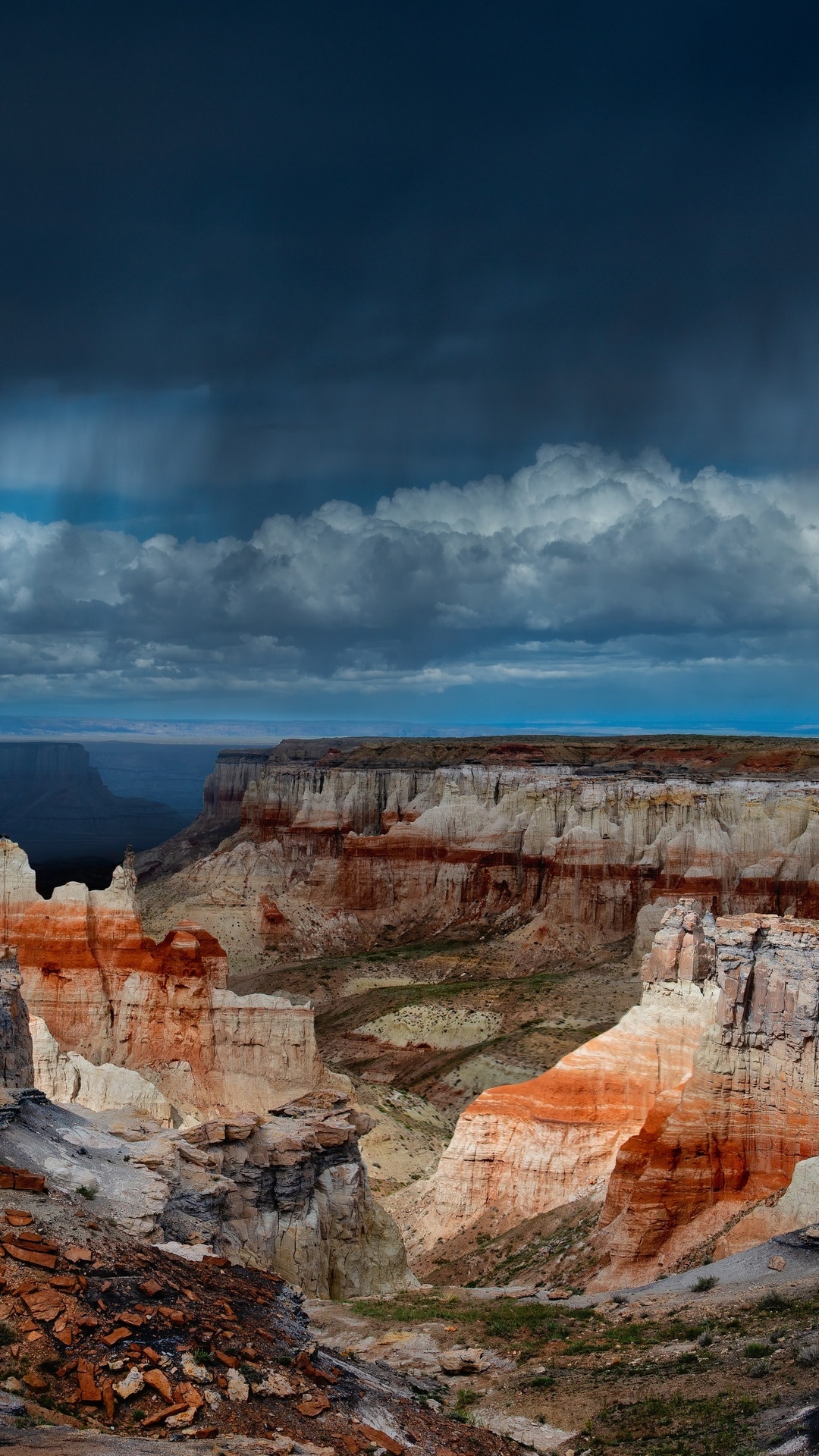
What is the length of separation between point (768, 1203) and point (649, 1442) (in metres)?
11.6

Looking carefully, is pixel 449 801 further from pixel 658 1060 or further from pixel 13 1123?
pixel 13 1123

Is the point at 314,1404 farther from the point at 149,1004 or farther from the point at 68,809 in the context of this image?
the point at 68,809

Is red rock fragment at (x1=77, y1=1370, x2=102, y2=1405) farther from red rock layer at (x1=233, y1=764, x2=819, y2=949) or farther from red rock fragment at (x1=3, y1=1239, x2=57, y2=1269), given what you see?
red rock layer at (x1=233, y1=764, x2=819, y2=949)

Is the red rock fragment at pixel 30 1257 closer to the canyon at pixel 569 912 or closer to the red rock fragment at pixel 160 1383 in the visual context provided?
the red rock fragment at pixel 160 1383

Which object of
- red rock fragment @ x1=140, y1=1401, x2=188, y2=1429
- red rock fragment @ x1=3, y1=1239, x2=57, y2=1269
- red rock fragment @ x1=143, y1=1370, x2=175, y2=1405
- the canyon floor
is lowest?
the canyon floor

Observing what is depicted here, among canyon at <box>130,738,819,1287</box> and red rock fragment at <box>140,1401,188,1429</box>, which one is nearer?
red rock fragment at <box>140,1401,188,1429</box>

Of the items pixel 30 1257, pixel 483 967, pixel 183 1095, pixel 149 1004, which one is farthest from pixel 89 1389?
pixel 483 967

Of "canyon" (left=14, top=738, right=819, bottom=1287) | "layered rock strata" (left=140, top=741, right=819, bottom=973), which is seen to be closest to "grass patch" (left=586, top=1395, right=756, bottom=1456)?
"canyon" (left=14, top=738, right=819, bottom=1287)

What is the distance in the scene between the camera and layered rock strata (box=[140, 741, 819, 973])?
81812 millimetres

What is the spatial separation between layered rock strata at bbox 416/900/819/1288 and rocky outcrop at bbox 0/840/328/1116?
9788 mm

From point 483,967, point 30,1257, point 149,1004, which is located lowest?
point 483,967

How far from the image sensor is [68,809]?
422 feet

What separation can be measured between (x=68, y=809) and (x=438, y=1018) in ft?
240

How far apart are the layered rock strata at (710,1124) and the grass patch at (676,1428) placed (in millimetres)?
9309
